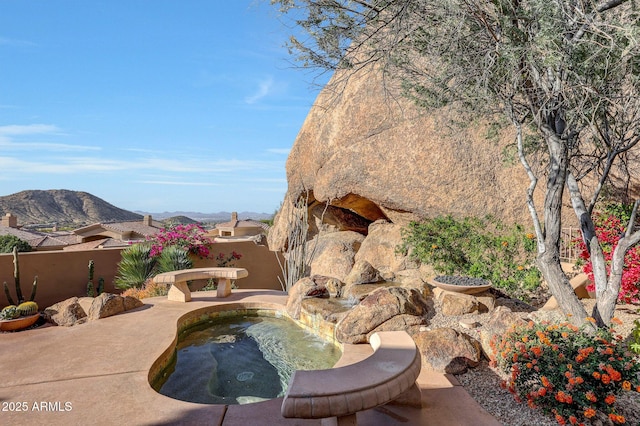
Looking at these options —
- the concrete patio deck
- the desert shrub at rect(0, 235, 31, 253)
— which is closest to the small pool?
the concrete patio deck

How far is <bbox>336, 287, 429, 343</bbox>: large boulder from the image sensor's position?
5.06 meters

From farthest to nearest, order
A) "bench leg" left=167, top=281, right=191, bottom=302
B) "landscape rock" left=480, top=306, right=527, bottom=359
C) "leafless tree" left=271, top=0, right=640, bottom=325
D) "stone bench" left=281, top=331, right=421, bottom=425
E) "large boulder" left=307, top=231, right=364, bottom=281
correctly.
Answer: "large boulder" left=307, top=231, right=364, bottom=281 < "bench leg" left=167, top=281, right=191, bottom=302 < "landscape rock" left=480, top=306, right=527, bottom=359 < "leafless tree" left=271, top=0, right=640, bottom=325 < "stone bench" left=281, top=331, right=421, bottom=425

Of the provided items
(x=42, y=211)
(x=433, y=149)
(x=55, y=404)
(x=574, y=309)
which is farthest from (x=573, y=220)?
(x=42, y=211)

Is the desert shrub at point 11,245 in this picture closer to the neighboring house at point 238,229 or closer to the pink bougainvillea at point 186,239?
the pink bougainvillea at point 186,239

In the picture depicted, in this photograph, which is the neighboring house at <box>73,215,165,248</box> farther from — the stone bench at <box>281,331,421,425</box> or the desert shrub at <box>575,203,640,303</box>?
the stone bench at <box>281,331,421,425</box>

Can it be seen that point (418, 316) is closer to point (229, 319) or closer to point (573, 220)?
point (229, 319)

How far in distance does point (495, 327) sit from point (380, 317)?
143 cm

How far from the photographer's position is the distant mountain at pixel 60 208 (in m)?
63.4

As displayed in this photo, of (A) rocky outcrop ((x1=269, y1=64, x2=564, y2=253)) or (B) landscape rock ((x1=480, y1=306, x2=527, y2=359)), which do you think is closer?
(B) landscape rock ((x1=480, y1=306, x2=527, y2=359))

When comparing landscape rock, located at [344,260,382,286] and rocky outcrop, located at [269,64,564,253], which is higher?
rocky outcrop, located at [269,64,564,253]

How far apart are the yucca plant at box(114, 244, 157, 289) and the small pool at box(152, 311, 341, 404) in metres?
3.58

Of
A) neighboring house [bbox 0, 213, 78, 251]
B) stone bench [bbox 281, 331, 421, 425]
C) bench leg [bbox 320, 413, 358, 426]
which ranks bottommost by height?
neighboring house [bbox 0, 213, 78, 251]

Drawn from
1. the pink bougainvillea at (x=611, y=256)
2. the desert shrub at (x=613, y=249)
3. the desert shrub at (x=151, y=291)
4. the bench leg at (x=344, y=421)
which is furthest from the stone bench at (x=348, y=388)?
the desert shrub at (x=151, y=291)

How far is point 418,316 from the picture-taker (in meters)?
5.29
